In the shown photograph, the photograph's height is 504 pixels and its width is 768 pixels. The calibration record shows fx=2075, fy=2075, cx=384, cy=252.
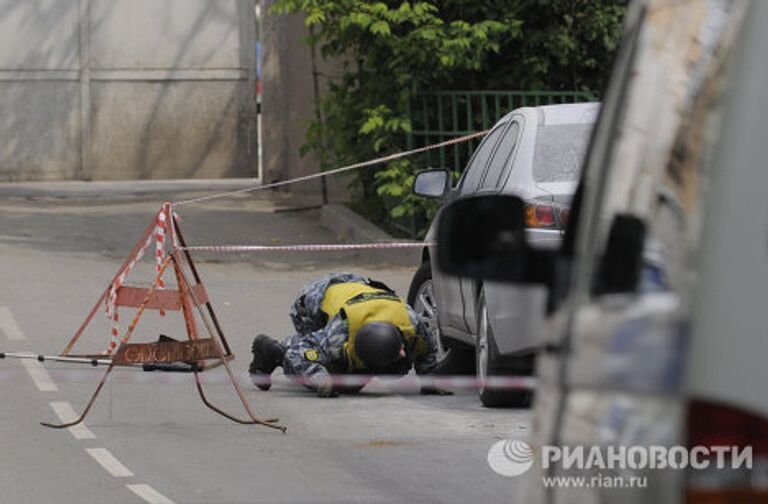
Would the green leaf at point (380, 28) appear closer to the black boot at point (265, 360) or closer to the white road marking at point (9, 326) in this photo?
the white road marking at point (9, 326)

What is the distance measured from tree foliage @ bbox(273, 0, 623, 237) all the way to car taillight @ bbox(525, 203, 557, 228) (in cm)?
808

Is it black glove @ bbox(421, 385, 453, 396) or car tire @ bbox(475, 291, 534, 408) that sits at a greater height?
car tire @ bbox(475, 291, 534, 408)

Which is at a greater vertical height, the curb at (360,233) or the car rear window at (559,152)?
the car rear window at (559,152)

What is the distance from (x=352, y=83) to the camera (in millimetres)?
20688

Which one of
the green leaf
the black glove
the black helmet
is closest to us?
the black helmet

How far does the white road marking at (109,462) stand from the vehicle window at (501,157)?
9.14 ft

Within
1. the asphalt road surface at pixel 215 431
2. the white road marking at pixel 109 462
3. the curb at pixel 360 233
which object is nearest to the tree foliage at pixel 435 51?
the curb at pixel 360 233

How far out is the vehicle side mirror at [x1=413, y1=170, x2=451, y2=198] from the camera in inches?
467

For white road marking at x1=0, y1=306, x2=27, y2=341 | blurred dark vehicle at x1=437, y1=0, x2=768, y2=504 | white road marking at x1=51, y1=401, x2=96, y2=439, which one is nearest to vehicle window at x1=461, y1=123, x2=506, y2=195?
white road marking at x1=51, y1=401, x2=96, y2=439

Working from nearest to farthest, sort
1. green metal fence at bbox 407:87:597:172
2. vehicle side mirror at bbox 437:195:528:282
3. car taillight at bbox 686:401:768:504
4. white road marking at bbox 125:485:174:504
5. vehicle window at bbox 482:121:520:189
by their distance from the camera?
car taillight at bbox 686:401:768:504
vehicle side mirror at bbox 437:195:528:282
white road marking at bbox 125:485:174:504
vehicle window at bbox 482:121:520:189
green metal fence at bbox 407:87:597:172

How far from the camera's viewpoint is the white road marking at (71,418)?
33.2ft

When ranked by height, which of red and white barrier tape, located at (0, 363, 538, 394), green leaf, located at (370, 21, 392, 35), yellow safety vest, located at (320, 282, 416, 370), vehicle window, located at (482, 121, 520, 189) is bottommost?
red and white barrier tape, located at (0, 363, 538, 394)

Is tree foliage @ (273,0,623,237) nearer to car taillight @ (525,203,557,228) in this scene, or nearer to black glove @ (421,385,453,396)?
black glove @ (421,385,453,396)

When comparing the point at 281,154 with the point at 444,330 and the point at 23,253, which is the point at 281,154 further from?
the point at 444,330
